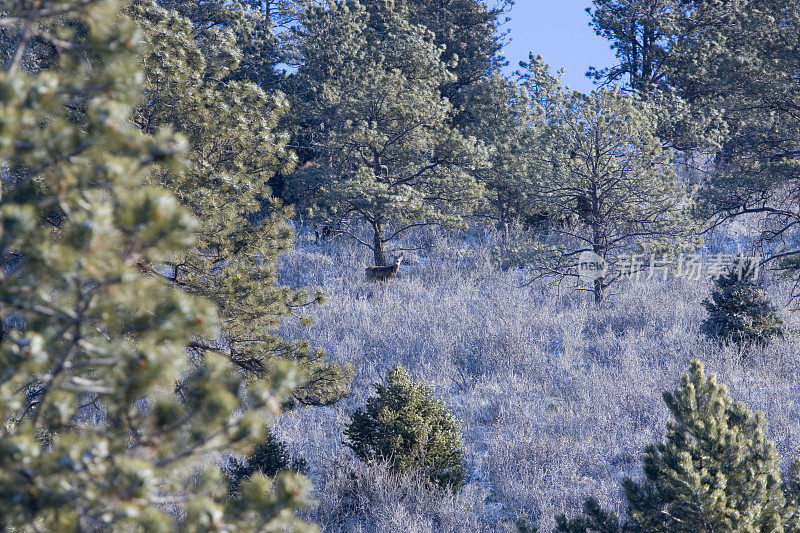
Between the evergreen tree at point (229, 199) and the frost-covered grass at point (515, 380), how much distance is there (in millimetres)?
1285

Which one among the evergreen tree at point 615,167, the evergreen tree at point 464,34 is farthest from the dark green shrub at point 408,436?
the evergreen tree at point 464,34

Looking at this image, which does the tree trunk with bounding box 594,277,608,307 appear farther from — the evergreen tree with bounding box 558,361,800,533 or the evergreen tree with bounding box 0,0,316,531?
the evergreen tree with bounding box 0,0,316,531

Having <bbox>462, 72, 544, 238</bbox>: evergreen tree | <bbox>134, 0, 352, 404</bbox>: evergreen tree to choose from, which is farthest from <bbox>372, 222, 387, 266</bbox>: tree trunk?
<bbox>134, 0, 352, 404</bbox>: evergreen tree

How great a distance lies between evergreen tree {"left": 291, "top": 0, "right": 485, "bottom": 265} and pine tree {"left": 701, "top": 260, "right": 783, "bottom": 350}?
5.83 metres

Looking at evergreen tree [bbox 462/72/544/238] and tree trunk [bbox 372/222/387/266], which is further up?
evergreen tree [bbox 462/72/544/238]

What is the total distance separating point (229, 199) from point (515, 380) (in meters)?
4.72

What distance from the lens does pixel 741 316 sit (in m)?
9.77

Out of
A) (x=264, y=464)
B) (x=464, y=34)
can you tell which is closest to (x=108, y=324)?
(x=264, y=464)

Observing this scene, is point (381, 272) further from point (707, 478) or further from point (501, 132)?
point (707, 478)

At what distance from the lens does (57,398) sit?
A: 2.04 metres

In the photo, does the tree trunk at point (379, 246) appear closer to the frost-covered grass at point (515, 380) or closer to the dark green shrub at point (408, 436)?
the frost-covered grass at point (515, 380)

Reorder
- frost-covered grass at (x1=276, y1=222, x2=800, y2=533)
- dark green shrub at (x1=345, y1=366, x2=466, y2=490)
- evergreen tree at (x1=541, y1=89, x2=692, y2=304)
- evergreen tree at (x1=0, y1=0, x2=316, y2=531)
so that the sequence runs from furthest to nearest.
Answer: evergreen tree at (x1=541, y1=89, x2=692, y2=304) → dark green shrub at (x1=345, y1=366, x2=466, y2=490) → frost-covered grass at (x1=276, y1=222, x2=800, y2=533) → evergreen tree at (x1=0, y1=0, x2=316, y2=531)

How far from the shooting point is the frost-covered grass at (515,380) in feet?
19.6

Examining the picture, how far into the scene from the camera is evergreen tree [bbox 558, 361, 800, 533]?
3822 mm
